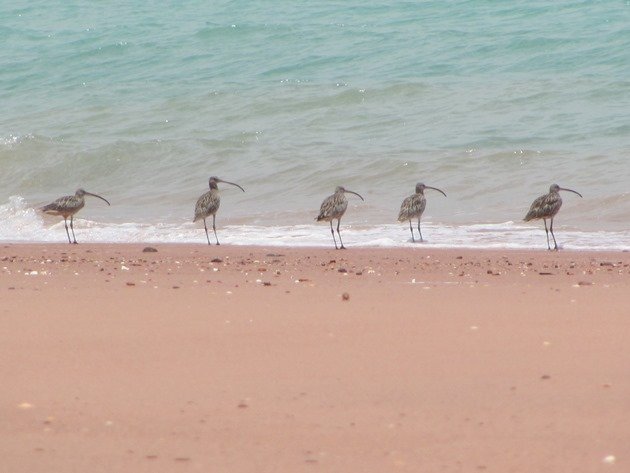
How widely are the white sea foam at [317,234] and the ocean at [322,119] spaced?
0.16ft

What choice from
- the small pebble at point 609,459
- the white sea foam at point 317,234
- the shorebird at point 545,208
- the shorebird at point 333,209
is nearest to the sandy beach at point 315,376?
the small pebble at point 609,459

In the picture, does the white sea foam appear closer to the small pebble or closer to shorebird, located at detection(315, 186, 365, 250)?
shorebird, located at detection(315, 186, 365, 250)

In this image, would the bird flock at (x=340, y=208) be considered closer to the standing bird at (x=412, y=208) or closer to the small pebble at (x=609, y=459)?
the standing bird at (x=412, y=208)

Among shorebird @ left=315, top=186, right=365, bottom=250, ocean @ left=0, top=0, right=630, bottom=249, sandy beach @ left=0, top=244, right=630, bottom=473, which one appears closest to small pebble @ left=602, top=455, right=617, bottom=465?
sandy beach @ left=0, top=244, right=630, bottom=473

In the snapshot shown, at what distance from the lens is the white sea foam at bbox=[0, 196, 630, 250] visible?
1267 centimetres

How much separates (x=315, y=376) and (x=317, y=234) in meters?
8.48

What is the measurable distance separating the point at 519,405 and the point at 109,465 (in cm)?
162

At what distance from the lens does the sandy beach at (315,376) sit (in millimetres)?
4438

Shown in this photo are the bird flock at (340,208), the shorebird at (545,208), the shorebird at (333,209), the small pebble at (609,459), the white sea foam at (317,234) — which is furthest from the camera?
the shorebird at (333,209)

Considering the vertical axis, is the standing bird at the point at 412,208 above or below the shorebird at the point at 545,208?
above

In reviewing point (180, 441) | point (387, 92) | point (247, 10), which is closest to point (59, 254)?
point (180, 441)

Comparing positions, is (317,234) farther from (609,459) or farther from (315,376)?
(609,459)

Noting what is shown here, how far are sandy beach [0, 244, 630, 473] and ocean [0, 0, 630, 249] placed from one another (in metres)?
5.44

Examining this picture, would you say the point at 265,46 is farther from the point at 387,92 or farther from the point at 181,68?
the point at 387,92
